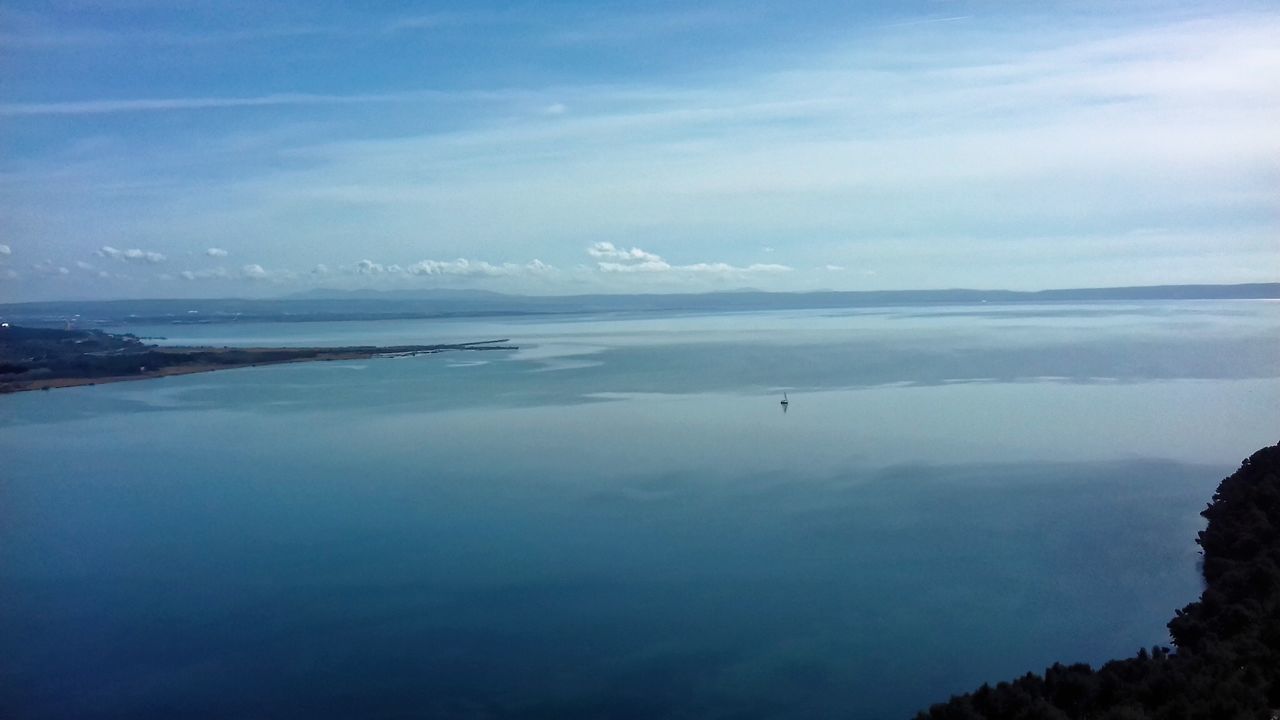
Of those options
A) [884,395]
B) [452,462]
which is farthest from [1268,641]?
[884,395]

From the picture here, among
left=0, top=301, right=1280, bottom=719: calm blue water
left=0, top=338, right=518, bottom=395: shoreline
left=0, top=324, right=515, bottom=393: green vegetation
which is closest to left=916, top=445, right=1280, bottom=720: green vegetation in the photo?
left=0, top=301, right=1280, bottom=719: calm blue water

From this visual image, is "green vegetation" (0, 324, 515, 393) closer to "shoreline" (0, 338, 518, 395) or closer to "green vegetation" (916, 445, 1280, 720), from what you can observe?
"shoreline" (0, 338, 518, 395)

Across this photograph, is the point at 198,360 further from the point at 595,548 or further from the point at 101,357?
the point at 595,548

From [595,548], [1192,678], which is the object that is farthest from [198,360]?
[1192,678]

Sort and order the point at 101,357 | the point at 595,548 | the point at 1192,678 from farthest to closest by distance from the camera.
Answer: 1. the point at 101,357
2. the point at 595,548
3. the point at 1192,678

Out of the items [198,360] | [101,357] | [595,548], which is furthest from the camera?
A: [198,360]

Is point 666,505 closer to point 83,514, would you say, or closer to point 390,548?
point 390,548
